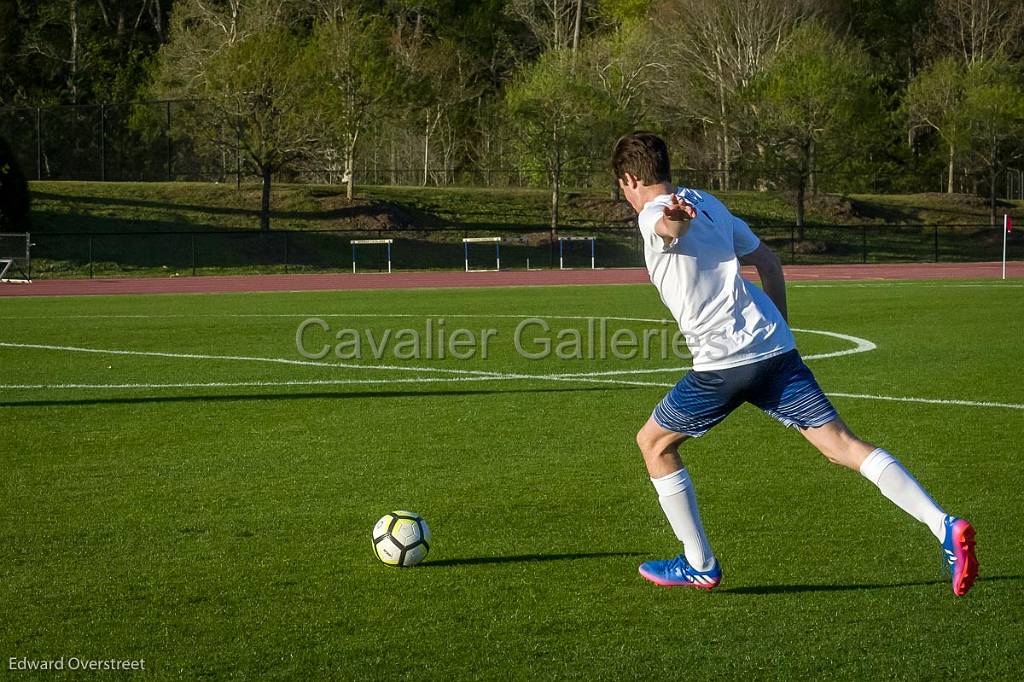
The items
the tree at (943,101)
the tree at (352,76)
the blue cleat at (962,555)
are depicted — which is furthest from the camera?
the tree at (943,101)

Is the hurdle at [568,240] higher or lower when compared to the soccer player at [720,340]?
lower

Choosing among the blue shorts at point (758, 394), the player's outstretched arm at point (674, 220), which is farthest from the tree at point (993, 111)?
the player's outstretched arm at point (674, 220)

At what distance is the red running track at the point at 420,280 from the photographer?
3266cm

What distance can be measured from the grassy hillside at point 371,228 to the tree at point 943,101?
4.29m

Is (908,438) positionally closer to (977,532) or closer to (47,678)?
(977,532)

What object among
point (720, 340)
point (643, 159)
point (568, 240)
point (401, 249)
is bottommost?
point (401, 249)

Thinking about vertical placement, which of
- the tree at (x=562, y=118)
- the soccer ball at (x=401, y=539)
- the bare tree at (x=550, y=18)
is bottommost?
the soccer ball at (x=401, y=539)

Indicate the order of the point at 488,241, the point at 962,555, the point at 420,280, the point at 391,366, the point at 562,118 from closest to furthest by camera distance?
the point at 962,555
the point at 391,366
the point at 420,280
the point at 488,241
the point at 562,118

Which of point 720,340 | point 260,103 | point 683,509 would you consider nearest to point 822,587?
point 683,509

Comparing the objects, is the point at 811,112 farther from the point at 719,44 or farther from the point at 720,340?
the point at 720,340

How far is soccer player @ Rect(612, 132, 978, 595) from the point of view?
5.02 meters

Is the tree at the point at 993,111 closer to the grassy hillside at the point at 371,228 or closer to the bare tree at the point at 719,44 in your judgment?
the grassy hillside at the point at 371,228

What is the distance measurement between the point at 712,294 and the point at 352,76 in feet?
154

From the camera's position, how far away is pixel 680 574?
17.4ft
